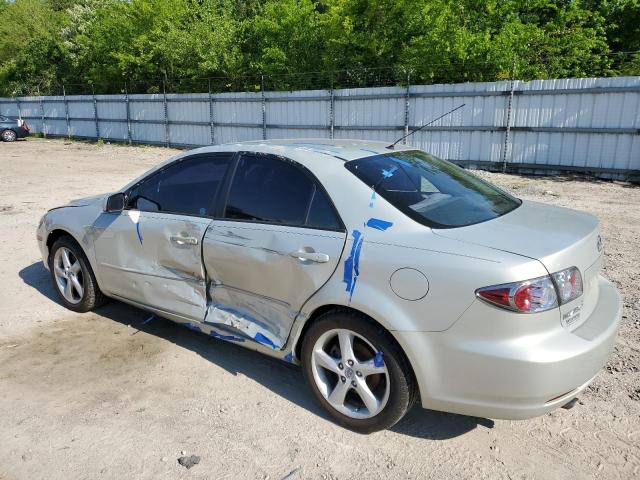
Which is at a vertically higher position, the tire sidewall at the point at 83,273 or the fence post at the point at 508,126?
the fence post at the point at 508,126

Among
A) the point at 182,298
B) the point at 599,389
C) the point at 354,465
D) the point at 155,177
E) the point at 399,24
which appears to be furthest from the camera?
the point at 399,24

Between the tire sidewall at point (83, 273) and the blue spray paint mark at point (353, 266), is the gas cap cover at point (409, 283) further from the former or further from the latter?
the tire sidewall at point (83, 273)

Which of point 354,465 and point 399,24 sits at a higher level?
point 399,24

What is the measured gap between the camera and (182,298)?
386 cm

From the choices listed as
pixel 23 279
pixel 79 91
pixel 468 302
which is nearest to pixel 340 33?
pixel 23 279

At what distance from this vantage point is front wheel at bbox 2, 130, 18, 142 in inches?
1022

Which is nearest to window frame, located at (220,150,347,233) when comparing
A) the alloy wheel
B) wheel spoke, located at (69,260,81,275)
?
the alloy wheel

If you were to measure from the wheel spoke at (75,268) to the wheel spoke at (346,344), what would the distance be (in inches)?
113

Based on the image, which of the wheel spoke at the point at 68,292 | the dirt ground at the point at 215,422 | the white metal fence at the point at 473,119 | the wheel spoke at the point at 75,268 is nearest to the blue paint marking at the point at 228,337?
the dirt ground at the point at 215,422

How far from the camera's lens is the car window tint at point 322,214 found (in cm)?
307

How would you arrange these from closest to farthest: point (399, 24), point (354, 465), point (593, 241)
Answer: point (354, 465) → point (593, 241) → point (399, 24)

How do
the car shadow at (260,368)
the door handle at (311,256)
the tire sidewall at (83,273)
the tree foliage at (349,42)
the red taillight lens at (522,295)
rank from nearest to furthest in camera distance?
the red taillight lens at (522,295)
the door handle at (311,256)
the car shadow at (260,368)
the tire sidewall at (83,273)
the tree foliage at (349,42)

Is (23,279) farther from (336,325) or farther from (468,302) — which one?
(468,302)

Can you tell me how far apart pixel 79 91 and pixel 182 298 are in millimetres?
31819
